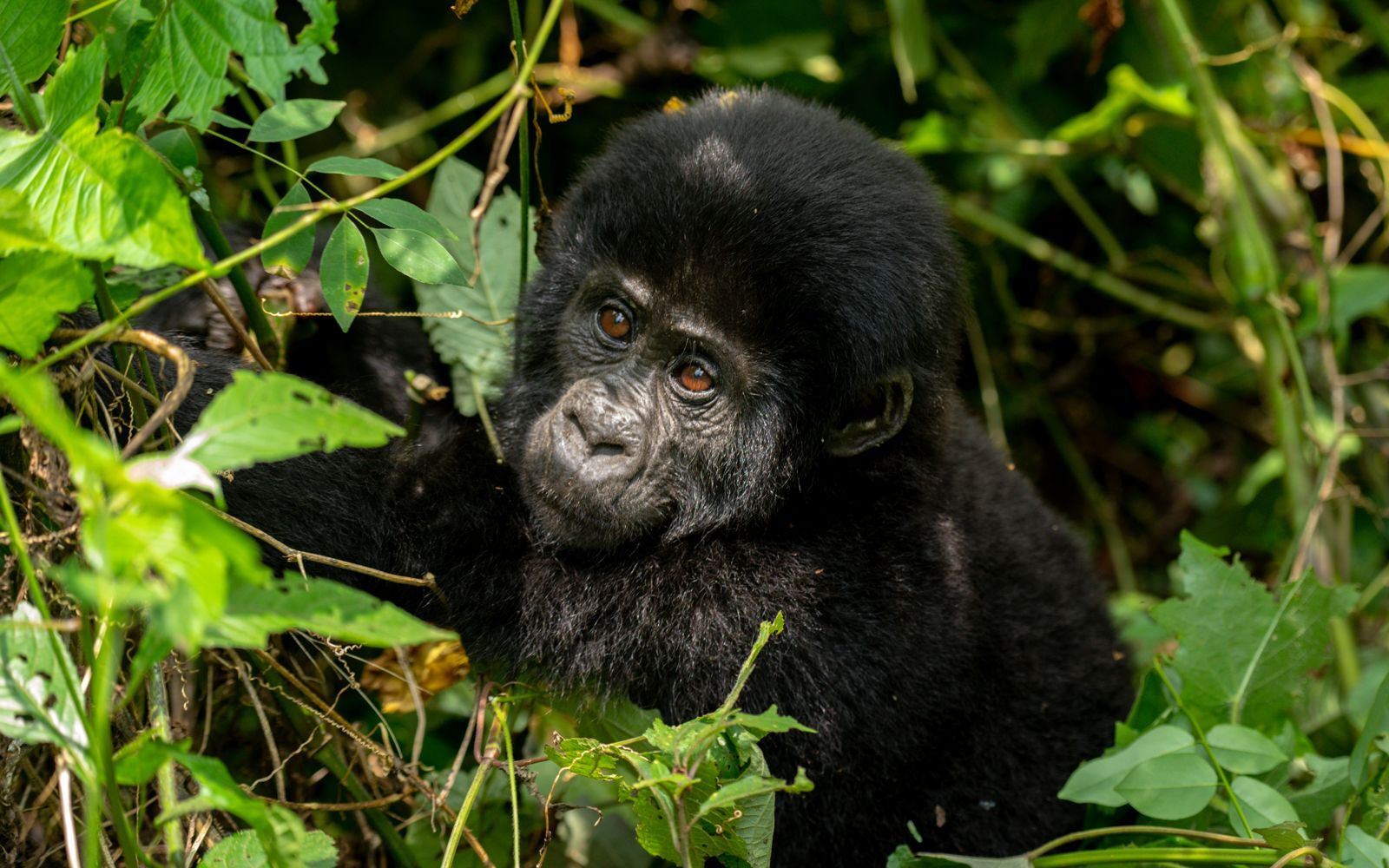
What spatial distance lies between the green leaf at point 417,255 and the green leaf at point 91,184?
1.53 feet

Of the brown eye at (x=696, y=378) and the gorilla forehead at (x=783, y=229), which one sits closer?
the gorilla forehead at (x=783, y=229)

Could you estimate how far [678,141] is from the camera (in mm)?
2605

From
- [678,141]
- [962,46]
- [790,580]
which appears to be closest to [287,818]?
[790,580]

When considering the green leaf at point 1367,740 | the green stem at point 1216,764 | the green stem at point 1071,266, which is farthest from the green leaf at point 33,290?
the green stem at point 1071,266

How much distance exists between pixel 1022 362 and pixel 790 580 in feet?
8.98

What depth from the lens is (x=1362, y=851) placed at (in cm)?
212

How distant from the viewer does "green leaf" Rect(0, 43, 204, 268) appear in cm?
145

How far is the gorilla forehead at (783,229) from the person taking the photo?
2.44m

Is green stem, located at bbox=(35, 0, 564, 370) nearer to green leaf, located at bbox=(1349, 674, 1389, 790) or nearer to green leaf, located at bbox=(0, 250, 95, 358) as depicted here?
green leaf, located at bbox=(0, 250, 95, 358)

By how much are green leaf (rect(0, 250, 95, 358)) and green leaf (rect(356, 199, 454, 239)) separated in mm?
527

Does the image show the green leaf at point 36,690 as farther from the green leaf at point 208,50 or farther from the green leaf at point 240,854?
the green leaf at point 208,50

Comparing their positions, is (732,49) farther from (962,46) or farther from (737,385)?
(737,385)

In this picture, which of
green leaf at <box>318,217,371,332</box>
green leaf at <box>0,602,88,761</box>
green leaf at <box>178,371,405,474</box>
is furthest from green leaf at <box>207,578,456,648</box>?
green leaf at <box>318,217,371,332</box>

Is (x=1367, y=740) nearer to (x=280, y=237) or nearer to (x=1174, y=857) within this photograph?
(x=1174, y=857)
